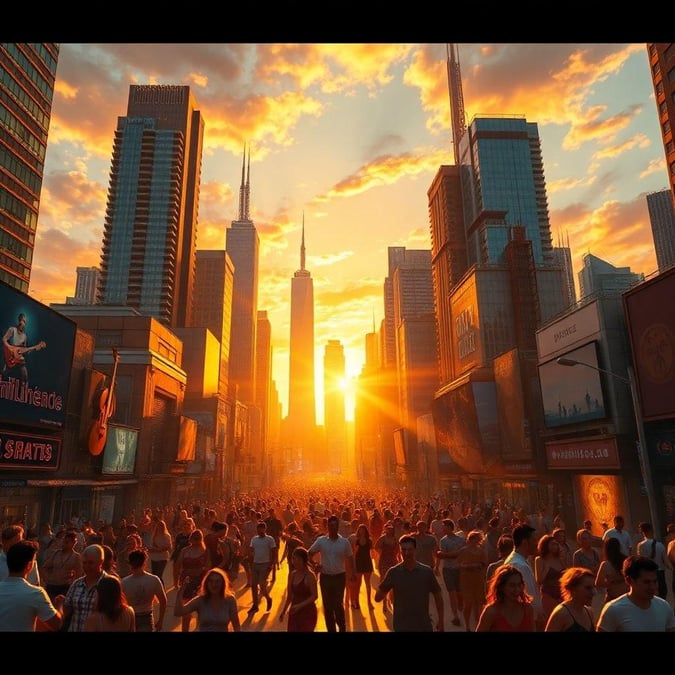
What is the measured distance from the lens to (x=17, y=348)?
23.4 m

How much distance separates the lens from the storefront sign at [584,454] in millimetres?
27766

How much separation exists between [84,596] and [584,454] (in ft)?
98.8

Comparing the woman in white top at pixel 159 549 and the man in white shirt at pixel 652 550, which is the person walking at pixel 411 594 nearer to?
the man in white shirt at pixel 652 550

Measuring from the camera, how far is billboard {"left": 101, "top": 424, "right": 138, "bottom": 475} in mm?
35156

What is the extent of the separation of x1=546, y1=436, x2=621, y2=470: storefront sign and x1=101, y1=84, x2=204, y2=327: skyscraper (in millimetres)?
113243

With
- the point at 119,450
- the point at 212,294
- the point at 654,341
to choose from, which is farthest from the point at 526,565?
the point at 212,294

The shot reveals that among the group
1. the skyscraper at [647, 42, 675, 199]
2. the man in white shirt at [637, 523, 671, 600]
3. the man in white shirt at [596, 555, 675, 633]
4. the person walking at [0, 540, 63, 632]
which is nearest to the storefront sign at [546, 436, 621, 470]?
the man in white shirt at [637, 523, 671, 600]

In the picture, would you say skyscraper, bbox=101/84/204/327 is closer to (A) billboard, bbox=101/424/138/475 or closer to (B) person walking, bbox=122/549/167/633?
(A) billboard, bbox=101/424/138/475

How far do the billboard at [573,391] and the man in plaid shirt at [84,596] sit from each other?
2769 cm

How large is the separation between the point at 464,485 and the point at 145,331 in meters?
39.0

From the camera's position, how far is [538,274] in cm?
9600
